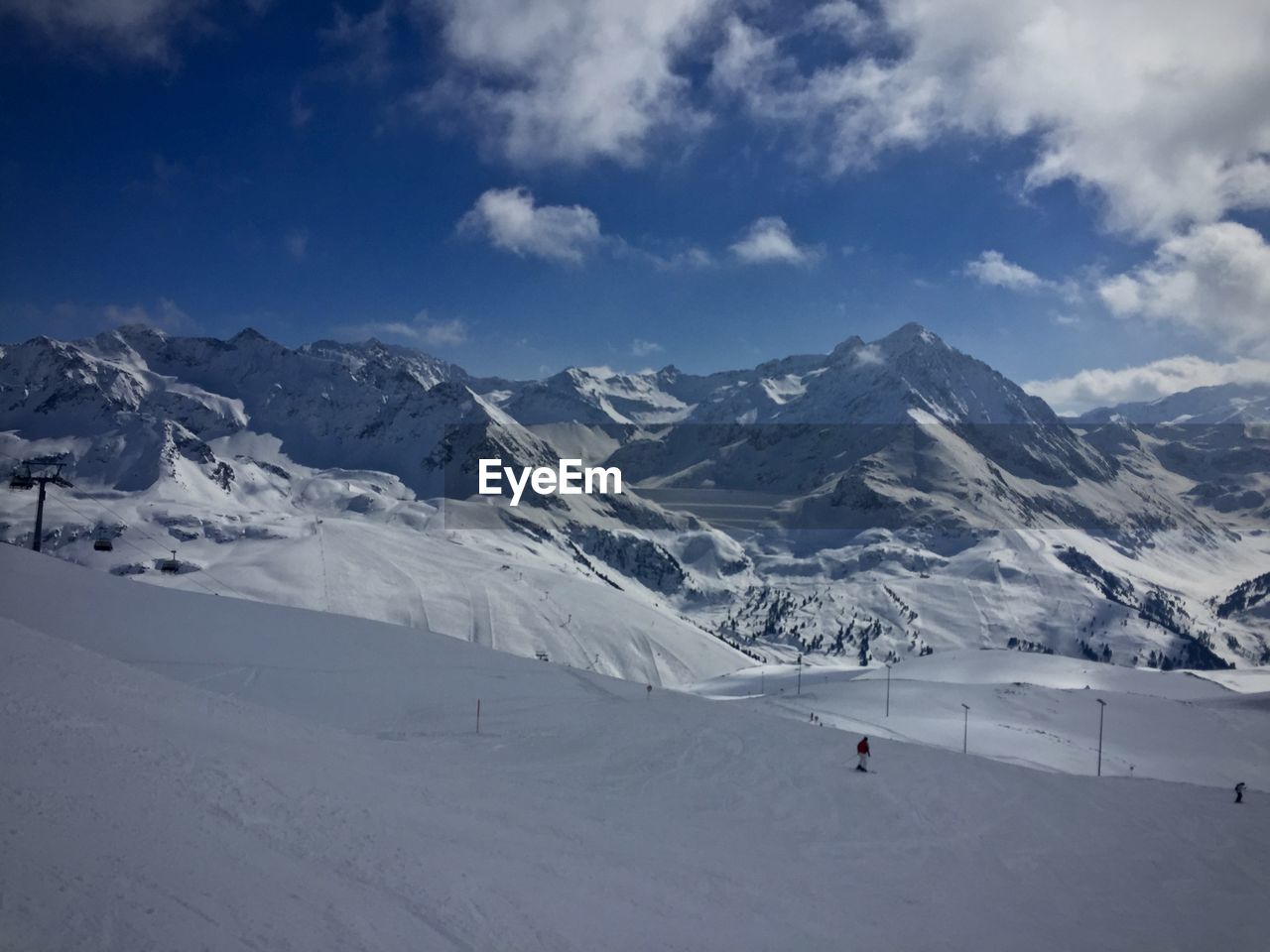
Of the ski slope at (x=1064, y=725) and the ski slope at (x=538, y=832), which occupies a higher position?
the ski slope at (x=538, y=832)

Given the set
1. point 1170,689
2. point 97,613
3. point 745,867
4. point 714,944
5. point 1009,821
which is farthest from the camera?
point 1170,689

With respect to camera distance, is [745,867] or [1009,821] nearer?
[745,867]

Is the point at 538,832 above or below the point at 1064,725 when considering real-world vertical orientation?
above

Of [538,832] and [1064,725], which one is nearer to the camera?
[538,832]

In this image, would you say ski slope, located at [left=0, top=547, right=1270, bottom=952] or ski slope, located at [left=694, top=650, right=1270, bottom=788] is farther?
ski slope, located at [left=694, top=650, right=1270, bottom=788]

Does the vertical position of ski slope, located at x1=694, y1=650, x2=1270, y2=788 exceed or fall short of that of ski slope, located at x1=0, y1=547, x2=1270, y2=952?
it falls short

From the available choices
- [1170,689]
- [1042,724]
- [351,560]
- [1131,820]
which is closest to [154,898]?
[1131,820]

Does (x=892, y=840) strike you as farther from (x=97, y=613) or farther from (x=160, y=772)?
(x=97, y=613)

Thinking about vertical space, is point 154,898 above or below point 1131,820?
above
